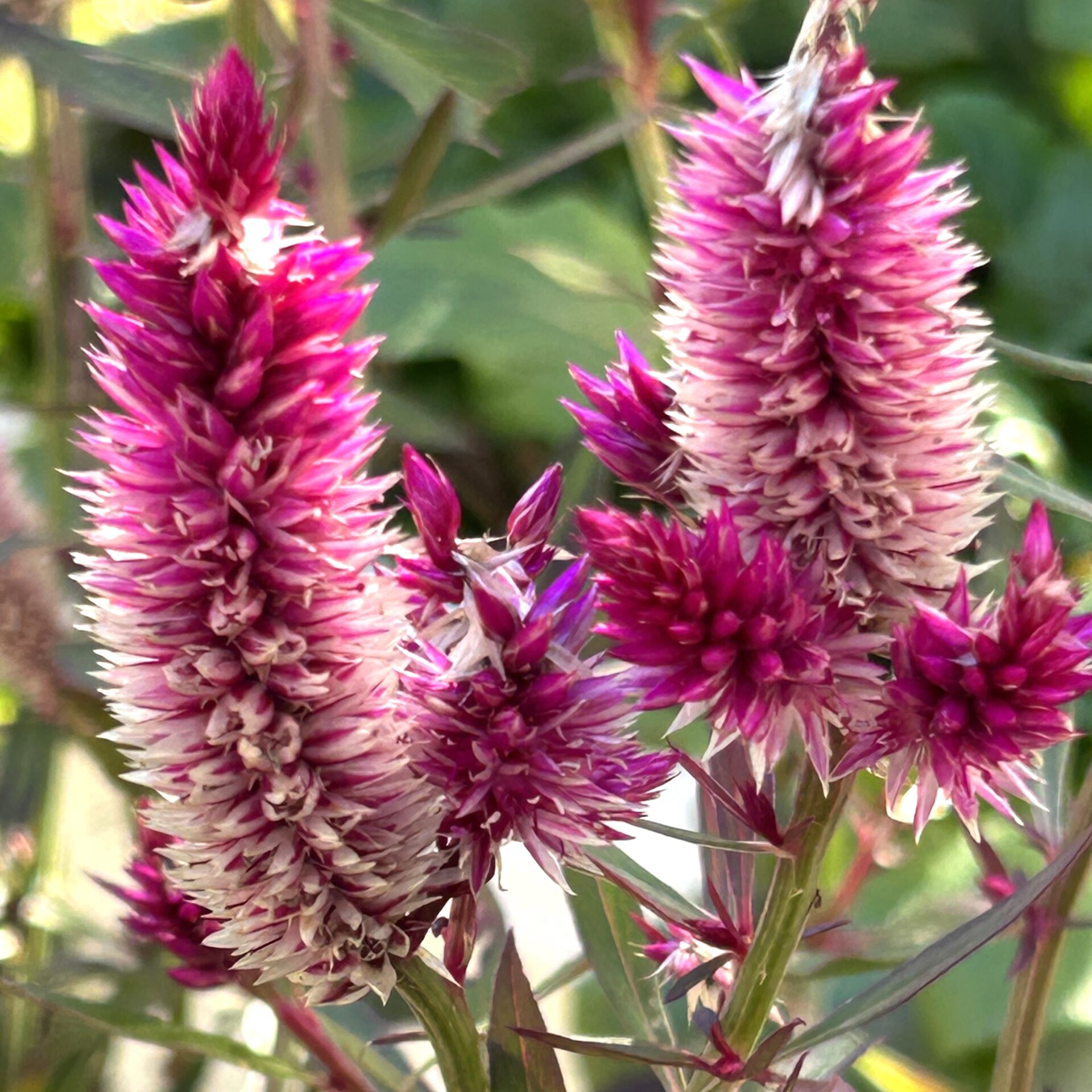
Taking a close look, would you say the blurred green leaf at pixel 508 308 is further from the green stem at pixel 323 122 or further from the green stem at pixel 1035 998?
the green stem at pixel 1035 998

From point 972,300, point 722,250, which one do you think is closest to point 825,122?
point 722,250

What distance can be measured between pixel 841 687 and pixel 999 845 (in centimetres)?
74

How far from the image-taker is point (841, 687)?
30 centimetres

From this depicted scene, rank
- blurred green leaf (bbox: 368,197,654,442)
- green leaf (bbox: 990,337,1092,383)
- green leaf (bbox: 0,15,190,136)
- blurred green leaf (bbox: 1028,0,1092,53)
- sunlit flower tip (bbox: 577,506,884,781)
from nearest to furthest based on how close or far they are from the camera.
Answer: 1. sunlit flower tip (bbox: 577,506,884,781)
2. green leaf (bbox: 990,337,1092,383)
3. green leaf (bbox: 0,15,190,136)
4. blurred green leaf (bbox: 368,197,654,442)
5. blurred green leaf (bbox: 1028,0,1092,53)

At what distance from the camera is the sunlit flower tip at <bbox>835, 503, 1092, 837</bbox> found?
0.88 ft

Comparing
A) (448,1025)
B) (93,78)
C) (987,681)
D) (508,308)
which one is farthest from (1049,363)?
(508,308)

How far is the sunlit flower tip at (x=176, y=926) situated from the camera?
0.37m

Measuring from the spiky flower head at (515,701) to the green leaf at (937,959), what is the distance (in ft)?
0.27

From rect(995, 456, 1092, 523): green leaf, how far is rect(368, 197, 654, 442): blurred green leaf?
0.77 metres

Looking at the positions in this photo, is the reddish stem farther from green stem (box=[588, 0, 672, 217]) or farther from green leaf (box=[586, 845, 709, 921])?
green stem (box=[588, 0, 672, 217])

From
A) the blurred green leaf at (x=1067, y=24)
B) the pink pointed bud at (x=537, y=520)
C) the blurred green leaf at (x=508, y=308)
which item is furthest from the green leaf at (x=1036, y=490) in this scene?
the blurred green leaf at (x=1067, y=24)

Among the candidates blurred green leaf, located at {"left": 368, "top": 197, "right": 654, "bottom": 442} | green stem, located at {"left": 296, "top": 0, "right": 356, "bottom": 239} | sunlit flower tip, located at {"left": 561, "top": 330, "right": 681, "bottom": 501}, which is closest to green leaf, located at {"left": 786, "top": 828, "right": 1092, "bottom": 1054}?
sunlit flower tip, located at {"left": 561, "top": 330, "right": 681, "bottom": 501}

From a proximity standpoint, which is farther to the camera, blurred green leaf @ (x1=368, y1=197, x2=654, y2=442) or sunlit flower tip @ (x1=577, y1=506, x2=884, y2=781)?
blurred green leaf @ (x1=368, y1=197, x2=654, y2=442)

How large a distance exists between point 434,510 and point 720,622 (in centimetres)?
8
